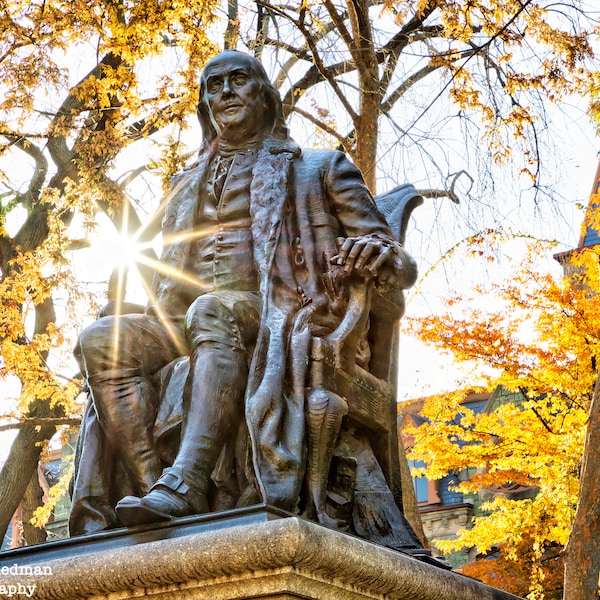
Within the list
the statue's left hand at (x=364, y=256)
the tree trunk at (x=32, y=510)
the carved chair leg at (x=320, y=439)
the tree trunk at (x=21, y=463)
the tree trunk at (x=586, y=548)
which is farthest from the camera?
the tree trunk at (x=32, y=510)

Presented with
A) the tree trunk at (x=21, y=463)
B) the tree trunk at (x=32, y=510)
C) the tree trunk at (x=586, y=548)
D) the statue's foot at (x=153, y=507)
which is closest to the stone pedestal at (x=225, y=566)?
the statue's foot at (x=153, y=507)

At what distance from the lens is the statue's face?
17.2 ft

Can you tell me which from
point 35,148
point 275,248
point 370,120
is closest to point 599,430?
point 370,120

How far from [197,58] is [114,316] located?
759 cm

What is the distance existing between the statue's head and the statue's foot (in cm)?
192

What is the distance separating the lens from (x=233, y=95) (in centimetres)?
523

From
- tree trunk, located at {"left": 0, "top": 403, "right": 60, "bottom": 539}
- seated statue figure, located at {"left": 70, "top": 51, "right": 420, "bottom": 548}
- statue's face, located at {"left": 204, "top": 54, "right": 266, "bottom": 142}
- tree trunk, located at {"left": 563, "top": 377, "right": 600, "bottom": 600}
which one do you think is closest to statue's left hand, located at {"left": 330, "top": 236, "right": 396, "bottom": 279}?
seated statue figure, located at {"left": 70, "top": 51, "right": 420, "bottom": 548}

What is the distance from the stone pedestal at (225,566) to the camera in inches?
137

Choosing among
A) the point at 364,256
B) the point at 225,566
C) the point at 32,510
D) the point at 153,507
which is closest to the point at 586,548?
the point at 364,256

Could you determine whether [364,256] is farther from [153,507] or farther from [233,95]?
[153,507]

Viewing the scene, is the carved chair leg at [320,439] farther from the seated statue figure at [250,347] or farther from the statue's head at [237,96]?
the statue's head at [237,96]

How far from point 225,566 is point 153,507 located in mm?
482

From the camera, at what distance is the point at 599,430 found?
31.1 feet

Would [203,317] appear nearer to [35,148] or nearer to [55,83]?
[55,83]
